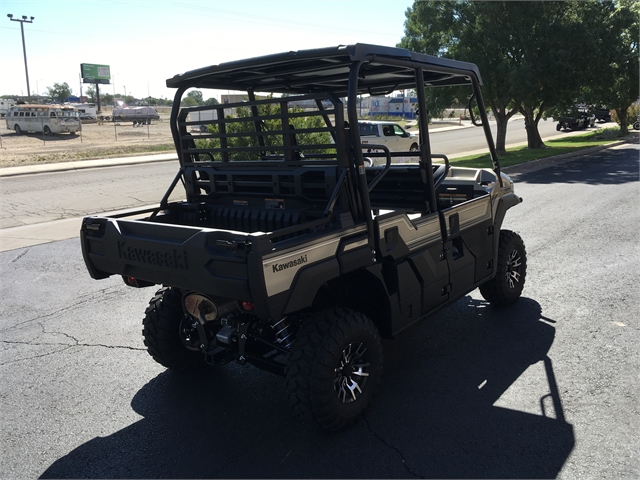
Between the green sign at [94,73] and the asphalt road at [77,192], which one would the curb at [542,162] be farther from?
the green sign at [94,73]

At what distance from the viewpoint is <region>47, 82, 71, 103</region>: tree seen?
107m

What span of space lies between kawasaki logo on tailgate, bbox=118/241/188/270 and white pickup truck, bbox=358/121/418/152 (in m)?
16.7

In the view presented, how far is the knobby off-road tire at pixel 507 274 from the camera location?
5453mm

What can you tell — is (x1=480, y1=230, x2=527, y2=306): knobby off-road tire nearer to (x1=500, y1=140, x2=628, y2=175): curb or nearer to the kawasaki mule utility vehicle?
the kawasaki mule utility vehicle

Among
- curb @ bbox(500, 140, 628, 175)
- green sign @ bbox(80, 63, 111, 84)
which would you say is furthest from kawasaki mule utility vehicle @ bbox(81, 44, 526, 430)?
green sign @ bbox(80, 63, 111, 84)

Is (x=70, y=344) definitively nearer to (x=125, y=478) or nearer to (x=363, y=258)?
(x=125, y=478)

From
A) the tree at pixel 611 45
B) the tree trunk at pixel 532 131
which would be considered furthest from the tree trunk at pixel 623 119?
the tree trunk at pixel 532 131

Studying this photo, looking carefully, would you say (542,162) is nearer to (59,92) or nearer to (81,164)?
(81,164)

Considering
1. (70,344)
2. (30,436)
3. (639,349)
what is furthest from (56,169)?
(639,349)

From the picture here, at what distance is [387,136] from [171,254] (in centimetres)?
1849

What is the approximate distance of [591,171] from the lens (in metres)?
17.0

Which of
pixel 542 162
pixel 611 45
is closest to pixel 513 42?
pixel 611 45

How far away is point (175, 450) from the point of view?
11.4 feet

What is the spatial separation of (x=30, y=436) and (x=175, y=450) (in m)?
1.00
